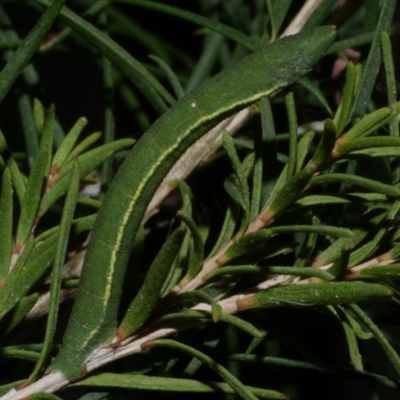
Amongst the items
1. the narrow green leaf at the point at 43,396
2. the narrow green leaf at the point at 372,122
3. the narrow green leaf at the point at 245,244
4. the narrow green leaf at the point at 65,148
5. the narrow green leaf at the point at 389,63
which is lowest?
the narrow green leaf at the point at 43,396

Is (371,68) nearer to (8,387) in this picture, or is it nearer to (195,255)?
(195,255)

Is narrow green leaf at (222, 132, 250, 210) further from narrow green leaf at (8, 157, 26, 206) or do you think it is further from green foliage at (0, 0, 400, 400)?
narrow green leaf at (8, 157, 26, 206)

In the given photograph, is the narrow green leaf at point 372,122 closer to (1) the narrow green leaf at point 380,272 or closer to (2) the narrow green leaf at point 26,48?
(1) the narrow green leaf at point 380,272

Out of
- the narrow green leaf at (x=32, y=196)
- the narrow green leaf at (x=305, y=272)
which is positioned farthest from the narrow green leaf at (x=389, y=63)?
the narrow green leaf at (x=32, y=196)

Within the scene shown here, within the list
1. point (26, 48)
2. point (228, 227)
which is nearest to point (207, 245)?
point (228, 227)

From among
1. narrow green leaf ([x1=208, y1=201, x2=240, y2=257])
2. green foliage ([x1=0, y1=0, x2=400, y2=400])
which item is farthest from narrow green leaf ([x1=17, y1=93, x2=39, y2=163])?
narrow green leaf ([x1=208, y1=201, x2=240, y2=257])

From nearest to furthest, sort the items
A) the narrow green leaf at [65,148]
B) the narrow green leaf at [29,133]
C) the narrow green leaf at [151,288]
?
the narrow green leaf at [151,288]
the narrow green leaf at [65,148]
the narrow green leaf at [29,133]
